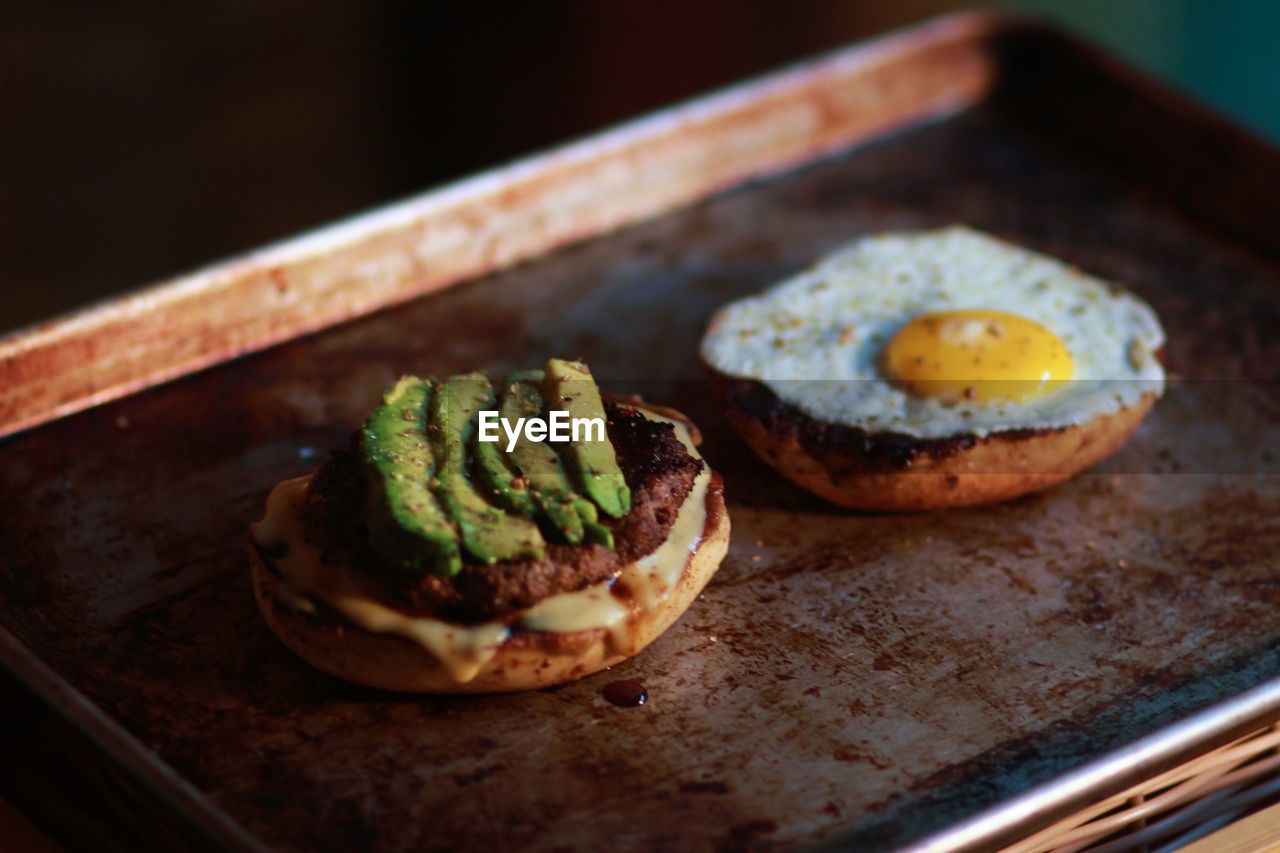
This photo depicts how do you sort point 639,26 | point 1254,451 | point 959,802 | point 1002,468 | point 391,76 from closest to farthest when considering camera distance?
1. point 959,802
2. point 1002,468
3. point 1254,451
4. point 639,26
5. point 391,76

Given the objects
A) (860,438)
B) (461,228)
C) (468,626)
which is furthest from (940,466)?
(461,228)

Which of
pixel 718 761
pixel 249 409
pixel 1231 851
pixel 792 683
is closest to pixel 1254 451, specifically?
pixel 1231 851

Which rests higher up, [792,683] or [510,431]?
[510,431]

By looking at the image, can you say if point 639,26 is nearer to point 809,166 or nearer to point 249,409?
point 809,166

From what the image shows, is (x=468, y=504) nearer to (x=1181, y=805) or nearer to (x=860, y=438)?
(x=860, y=438)

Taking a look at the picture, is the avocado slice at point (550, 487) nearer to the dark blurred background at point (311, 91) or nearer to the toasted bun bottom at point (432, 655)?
the toasted bun bottom at point (432, 655)

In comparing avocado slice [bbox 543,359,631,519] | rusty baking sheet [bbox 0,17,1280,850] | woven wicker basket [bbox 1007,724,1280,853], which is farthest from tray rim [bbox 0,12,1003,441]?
woven wicker basket [bbox 1007,724,1280,853]
